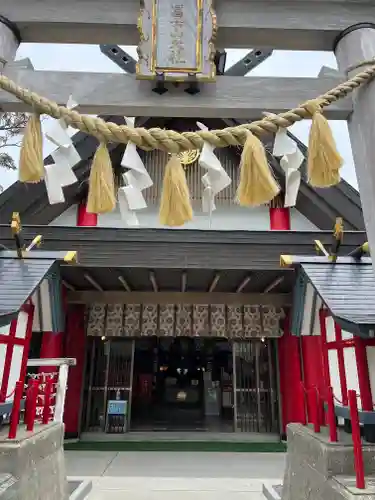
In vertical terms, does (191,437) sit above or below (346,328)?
below

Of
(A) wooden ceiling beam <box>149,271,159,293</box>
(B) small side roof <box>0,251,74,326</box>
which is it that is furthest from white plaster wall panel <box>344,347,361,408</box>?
(A) wooden ceiling beam <box>149,271,159,293</box>

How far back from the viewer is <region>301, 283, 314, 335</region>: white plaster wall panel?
14.2 feet

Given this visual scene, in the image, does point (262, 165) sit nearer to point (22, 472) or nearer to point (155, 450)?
point (22, 472)

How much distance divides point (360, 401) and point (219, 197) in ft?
19.4

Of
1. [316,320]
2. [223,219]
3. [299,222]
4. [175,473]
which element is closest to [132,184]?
[316,320]

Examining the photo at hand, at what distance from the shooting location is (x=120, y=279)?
7066 millimetres

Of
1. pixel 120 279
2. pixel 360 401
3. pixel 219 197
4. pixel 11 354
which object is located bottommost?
pixel 360 401

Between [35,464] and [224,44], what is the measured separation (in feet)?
13.1

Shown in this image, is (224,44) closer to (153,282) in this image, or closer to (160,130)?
(160,130)

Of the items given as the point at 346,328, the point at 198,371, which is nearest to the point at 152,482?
the point at 346,328

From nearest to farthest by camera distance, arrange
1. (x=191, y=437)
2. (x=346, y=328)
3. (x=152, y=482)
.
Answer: (x=346, y=328) < (x=152, y=482) < (x=191, y=437)

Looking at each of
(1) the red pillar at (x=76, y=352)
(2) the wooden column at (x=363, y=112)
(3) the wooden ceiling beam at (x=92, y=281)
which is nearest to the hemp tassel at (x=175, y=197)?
(2) the wooden column at (x=363, y=112)

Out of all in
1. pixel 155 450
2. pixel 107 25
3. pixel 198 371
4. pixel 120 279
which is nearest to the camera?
pixel 107 25

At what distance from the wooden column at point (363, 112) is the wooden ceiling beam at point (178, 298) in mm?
5275
